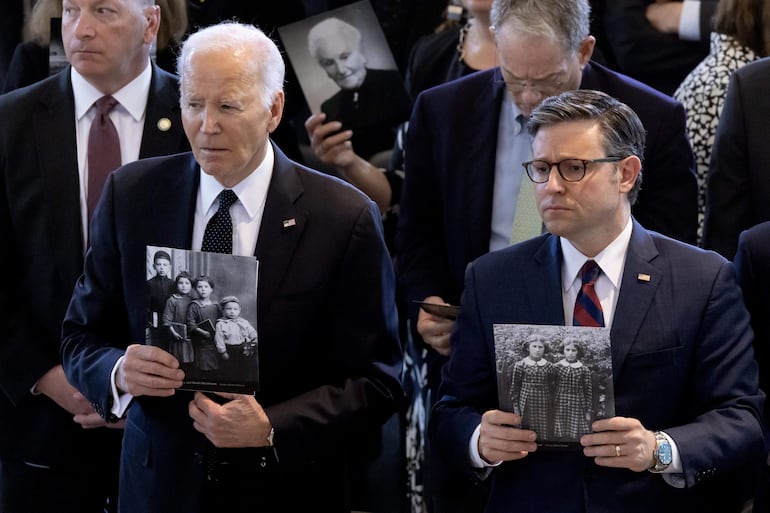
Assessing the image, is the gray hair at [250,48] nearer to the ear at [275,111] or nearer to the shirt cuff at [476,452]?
the ear at [275,111]

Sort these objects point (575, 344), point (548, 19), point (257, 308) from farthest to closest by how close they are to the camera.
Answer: point (548, 19)
point (257, 308)
point (575, 344)

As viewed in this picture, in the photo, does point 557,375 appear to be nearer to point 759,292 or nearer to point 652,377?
point 652,377

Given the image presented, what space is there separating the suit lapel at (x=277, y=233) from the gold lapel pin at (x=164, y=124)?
2.66ft

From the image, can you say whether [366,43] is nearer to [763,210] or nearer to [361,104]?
[361,104]

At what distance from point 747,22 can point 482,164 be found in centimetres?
125

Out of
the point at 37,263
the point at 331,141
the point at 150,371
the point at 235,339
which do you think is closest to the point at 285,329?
the point at 235,339

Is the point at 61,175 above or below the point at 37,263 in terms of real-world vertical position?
above

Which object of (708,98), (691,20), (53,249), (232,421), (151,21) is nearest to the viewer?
(232,421)

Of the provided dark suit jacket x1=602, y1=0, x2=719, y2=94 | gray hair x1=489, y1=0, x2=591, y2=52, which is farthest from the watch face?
dark suit jacket x1=602, y1=0, x2=719, y2=94

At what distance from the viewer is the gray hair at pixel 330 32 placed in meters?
4.82

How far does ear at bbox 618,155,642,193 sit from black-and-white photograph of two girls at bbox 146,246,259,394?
104 centimetres

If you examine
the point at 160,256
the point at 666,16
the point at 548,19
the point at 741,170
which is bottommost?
the point at 160,256

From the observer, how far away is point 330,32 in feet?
15.9

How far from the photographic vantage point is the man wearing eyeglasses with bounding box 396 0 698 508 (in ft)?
13.4
